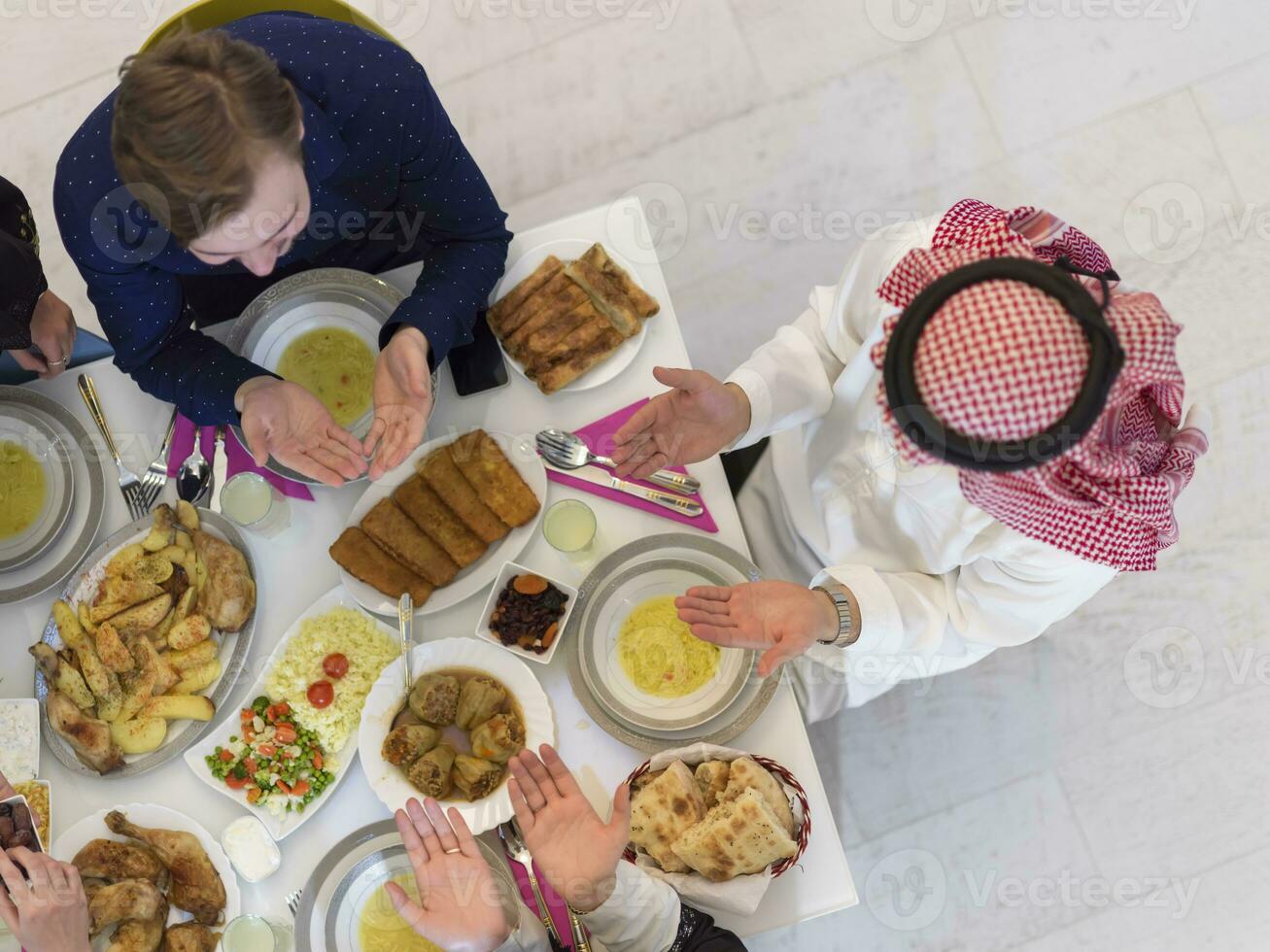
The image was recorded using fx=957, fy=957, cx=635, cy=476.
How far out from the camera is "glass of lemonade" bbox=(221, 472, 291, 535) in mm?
1602

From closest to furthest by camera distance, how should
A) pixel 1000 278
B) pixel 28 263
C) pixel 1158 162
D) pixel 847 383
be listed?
pixel 1000 278
pixel 847 383
pixel 28 263
pixel 1158 162

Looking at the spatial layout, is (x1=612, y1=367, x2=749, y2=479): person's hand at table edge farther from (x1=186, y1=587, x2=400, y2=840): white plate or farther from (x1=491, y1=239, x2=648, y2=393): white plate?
(x1=186, y1=587, x2=400, y2=840): white plate

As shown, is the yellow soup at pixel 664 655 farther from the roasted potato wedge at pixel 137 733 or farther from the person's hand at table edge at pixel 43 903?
the person's hand at table edge at pixel 43 903

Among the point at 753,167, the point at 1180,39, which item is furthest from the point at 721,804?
the point at 1180,39

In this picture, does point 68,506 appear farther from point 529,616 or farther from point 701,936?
point 701,936

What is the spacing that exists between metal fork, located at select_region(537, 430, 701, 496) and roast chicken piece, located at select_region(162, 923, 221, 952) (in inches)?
36.5

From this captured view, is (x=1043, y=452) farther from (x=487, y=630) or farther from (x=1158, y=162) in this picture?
(x=1158, y=162)

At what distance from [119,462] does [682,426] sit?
A: 0.99m

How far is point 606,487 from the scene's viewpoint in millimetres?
1642

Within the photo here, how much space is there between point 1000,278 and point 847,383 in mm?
586

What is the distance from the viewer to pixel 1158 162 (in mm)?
2713

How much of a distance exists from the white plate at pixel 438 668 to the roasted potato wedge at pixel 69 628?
493 millimetres

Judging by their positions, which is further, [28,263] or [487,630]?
[28,263]

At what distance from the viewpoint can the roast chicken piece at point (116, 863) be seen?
4.86ft
